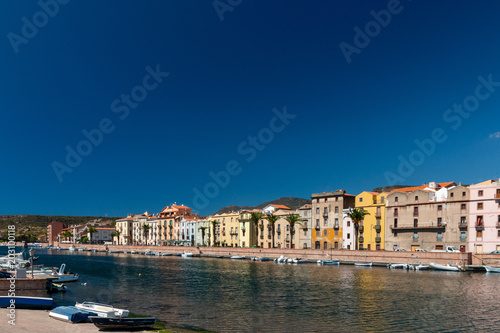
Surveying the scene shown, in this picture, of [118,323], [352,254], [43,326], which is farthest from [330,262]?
[43,326]

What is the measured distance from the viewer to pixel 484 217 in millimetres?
84812

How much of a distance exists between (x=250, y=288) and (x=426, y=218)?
5433cm

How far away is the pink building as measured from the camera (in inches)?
3287

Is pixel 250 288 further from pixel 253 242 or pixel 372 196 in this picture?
pixel 253 242

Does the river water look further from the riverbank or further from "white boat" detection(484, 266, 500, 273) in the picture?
"white boat" detection(484, 266, 500, 273)

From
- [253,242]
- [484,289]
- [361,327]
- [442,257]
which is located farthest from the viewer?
[253,242]

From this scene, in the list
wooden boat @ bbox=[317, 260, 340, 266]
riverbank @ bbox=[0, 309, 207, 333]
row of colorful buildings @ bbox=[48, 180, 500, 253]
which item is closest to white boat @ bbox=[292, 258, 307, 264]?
wooden boat @ bbox=[317, 260, 340, 266]

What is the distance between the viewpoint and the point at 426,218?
93.1 m

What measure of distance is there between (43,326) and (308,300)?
2597 centimetres

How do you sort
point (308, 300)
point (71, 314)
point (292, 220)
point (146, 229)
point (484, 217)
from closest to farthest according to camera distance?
point (71, 314), point (308, 300), point (484, 217), point (292, 220), point (146, 229)

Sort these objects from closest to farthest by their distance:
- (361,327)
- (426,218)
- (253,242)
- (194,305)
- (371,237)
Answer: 1. (361,327)
2. (194,305)
3. (426,218)
4. (371,237)
5. (253,242)

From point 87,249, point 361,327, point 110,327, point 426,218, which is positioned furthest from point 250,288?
point 87,249

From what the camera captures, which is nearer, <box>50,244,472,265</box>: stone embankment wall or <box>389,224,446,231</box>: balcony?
<box>50,244,472,265</box>: stone embankment wall

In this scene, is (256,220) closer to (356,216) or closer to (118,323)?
(356,216)
